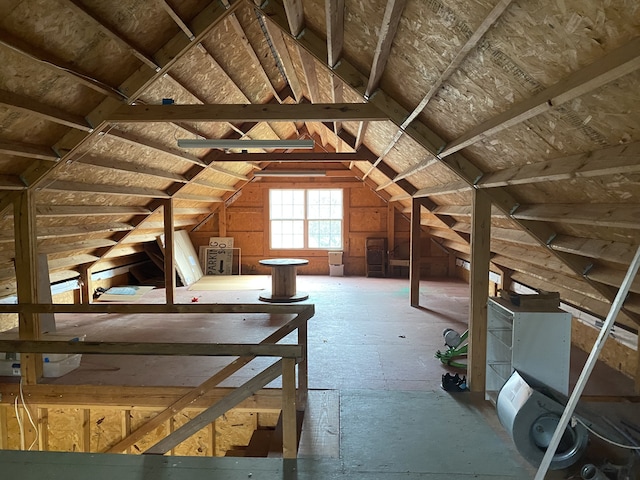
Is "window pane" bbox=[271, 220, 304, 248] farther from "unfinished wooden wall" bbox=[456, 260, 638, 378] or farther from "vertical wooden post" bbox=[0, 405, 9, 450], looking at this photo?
"vertical wooden post" bbox=[0, 405, 9, 450]

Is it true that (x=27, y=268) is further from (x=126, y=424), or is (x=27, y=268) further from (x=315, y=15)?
(x=315, y=15)

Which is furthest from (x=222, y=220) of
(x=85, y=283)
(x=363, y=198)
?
(x=85, y=283)

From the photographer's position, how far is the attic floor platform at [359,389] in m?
2.61

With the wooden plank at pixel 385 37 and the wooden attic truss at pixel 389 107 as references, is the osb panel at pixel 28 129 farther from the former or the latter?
the wooden plank at pixel 385 37

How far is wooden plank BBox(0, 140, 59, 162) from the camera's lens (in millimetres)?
3215

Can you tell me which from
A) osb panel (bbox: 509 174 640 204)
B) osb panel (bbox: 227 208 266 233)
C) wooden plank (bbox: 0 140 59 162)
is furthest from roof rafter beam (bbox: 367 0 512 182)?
osb panel (bbox: 227 208 266 233)

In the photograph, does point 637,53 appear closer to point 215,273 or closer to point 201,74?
point 201,74

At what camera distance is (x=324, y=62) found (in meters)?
3.48

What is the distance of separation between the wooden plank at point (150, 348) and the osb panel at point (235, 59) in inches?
116

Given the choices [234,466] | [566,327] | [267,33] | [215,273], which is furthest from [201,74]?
[215,273]

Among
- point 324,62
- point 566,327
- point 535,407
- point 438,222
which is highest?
point 324,62

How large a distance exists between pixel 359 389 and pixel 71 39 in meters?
3.79

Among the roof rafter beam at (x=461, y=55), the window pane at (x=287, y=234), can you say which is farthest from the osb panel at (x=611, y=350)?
the window pane at (x=287, y=234)

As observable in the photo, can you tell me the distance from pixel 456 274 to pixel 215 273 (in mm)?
6383
